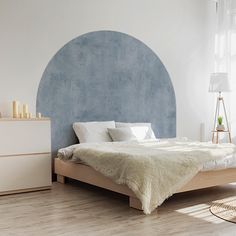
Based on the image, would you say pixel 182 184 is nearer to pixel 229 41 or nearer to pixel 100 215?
pixel 100 215

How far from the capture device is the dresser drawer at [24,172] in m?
4.47

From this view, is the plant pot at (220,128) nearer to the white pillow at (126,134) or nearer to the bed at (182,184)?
the white pillow at (126,134)

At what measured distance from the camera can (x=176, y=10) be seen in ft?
21.4

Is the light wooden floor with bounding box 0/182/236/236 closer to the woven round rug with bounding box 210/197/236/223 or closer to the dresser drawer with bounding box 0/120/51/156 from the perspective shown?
the woven round rug with bounding box 210/197/236/223

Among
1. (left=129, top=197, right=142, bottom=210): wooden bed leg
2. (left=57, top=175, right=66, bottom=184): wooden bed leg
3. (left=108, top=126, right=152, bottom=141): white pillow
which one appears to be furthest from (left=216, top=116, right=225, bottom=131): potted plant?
(left=129, top=197, right=142, bottom=210): wooden bed leg

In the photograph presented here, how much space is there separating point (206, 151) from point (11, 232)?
213 centimetres

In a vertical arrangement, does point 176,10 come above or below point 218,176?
above

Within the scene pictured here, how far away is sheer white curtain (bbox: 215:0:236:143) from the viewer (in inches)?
262

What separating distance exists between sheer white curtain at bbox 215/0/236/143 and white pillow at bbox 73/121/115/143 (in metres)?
2.35

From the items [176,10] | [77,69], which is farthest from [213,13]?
[77,69]

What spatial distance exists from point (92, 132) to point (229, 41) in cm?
290

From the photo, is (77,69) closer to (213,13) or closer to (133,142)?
(133,142)

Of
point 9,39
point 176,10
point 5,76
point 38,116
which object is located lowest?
point 38,116

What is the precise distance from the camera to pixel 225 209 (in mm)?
3828
